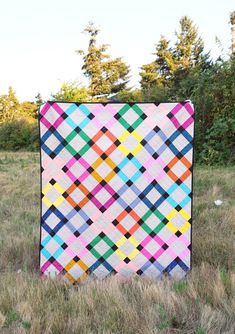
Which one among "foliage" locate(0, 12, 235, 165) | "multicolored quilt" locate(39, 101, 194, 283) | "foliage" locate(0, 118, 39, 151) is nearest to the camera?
"multicolored quilt" locate(39, 101, 194, 283)

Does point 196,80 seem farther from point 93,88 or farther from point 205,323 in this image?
point 93,88

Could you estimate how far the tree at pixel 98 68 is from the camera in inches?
1822

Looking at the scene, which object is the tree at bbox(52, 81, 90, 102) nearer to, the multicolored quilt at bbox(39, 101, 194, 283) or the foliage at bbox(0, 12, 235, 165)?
the foliage at bbox(0, 12, 235, 165)

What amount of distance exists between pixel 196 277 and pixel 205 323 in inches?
27.3

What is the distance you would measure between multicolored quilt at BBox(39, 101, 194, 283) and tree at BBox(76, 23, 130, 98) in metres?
42.0

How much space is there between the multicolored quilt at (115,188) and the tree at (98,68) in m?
42.0

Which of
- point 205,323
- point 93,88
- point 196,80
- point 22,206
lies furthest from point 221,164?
point 93,88

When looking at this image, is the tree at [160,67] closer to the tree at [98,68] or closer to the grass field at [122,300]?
the tree at [98,68]

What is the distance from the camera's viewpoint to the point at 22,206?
6.29 meters

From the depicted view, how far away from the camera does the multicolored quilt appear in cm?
324

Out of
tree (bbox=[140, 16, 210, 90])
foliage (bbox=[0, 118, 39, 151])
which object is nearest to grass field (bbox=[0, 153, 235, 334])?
foliage (bbox=[0, 118, 39, 151])

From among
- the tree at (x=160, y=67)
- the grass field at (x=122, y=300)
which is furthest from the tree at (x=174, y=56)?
the grass field at (x=122, y=300)

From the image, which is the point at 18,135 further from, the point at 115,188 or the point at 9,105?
the point at 115,188

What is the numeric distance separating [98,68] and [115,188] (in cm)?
4445
